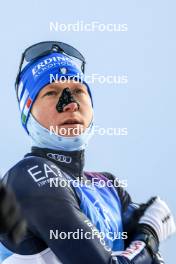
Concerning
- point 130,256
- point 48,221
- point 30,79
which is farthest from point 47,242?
point 30,79

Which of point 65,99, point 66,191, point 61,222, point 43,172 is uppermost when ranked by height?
point 65,99

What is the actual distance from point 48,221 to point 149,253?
987 mm

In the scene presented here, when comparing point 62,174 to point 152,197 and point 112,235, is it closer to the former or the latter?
point 112,235

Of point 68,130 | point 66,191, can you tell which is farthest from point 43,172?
point 68,130

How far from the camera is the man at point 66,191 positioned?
15.1 ft

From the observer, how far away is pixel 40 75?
6.09 meters

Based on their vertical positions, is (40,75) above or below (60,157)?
above

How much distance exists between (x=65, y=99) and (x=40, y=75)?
1.94 ft

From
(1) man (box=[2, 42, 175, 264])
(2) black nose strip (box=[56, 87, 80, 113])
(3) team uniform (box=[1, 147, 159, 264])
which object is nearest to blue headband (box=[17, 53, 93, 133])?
(1) man (box=[2, 42, 175, 264])

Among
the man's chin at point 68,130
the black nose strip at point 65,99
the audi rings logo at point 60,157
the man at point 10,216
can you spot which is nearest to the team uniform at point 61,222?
the audi rings logo at point 60,157

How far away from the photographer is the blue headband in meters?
6.02

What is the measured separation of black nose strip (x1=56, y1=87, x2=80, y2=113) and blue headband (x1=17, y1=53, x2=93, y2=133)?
1.06 ft

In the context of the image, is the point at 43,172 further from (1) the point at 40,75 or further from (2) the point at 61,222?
(1) the point at 40,75

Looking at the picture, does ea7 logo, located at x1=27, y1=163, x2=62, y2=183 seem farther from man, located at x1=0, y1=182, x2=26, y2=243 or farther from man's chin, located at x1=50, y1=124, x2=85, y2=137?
man, located at x1=0, y1=182, x2=26, y2=243
